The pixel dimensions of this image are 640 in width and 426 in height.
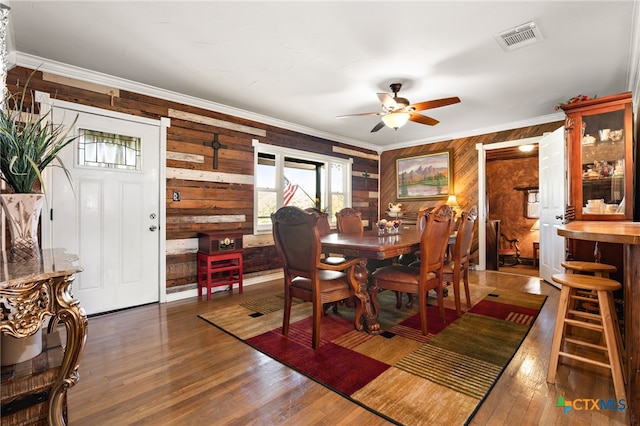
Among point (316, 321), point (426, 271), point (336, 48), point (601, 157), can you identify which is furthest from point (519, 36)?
point (316, 321)

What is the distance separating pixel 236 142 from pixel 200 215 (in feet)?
3.75

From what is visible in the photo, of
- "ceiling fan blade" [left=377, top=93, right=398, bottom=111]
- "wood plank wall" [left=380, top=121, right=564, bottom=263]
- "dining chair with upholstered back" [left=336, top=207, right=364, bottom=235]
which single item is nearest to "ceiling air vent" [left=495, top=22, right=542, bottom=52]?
"ceiling fan blade" [left=377, top=93, right=398, bottom=111]

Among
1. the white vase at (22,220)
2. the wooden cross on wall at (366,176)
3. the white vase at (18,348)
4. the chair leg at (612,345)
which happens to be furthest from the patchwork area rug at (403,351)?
the wooden cross on wall at (366,176)

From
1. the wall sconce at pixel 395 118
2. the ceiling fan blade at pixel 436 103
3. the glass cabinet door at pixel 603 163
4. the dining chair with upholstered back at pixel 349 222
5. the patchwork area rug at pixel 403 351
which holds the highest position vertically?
the ceiling fan blade at pixel 436 103

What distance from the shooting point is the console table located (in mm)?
1046

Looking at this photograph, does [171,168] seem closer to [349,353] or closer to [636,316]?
[349,353]

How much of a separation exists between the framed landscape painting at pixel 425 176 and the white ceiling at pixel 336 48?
70.5 inches

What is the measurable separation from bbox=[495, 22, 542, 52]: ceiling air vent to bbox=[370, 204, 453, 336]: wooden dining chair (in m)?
1.44

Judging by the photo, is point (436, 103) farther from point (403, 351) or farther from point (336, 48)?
point (403, 351)

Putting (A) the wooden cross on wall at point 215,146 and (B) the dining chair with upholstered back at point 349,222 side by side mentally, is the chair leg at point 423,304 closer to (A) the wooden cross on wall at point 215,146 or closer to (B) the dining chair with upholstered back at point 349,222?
(B) the dining chair with upholstered back at point 349,222

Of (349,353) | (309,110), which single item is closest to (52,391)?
(349,353)

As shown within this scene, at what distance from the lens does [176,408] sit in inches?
65.2

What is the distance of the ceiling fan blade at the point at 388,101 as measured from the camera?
3.01m

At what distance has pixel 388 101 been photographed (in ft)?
10.2
